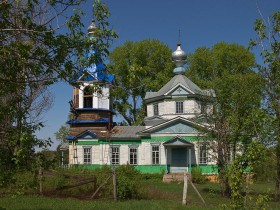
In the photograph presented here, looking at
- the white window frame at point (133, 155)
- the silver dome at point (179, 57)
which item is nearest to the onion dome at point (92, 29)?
the white window frame at point (133, 155)

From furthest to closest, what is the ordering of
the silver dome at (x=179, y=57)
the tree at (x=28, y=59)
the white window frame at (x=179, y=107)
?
1. the silver dome at (x=179, y=57)
2. the white window frame at (x=179, y=107)
3. the tree at (x=28, y=59)

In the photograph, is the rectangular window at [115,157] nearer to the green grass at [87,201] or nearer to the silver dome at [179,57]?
the silver dome at [179,57]

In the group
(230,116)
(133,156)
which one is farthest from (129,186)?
(133,156)

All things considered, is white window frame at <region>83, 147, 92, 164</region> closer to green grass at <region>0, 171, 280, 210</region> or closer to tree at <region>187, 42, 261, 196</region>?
green grass at <region>0, 171, 280, 210</region>

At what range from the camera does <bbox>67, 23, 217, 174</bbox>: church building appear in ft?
103

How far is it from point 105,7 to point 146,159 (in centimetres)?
2711

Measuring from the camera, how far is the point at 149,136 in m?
32.3

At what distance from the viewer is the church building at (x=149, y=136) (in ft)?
103

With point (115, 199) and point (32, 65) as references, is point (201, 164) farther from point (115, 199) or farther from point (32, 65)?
point (32, 65)

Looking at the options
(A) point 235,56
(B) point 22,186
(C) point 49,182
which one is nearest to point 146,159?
(C) point 49,182

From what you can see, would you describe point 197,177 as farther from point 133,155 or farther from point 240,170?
point 240,170

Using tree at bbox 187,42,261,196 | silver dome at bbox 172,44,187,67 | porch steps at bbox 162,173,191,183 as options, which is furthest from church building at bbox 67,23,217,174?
tree at bbox 187,42,261,196

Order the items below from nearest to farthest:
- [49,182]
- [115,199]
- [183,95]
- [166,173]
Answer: [115,199] < [49,182] < [166,173] < [183,95]

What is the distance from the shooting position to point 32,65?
206 inches
